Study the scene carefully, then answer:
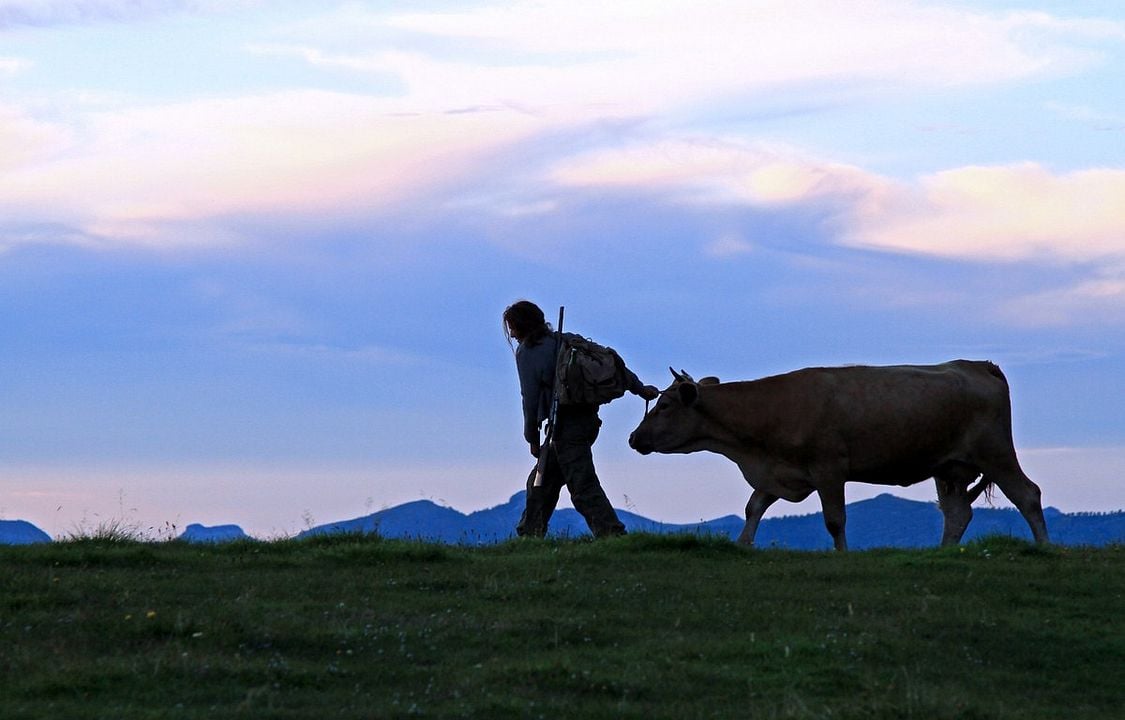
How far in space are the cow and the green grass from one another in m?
2.98

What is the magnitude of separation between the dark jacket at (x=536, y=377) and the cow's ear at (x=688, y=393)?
1.91 metres

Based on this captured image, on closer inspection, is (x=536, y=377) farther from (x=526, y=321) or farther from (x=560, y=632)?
(x=560, y=632)

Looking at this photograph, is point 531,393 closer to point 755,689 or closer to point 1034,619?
point 1034,619

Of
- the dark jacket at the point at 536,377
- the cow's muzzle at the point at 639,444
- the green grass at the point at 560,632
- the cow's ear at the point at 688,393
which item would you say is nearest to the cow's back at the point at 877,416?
the cow's ear at the point at 688,393

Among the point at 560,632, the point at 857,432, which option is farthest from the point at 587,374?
the point at 560,632

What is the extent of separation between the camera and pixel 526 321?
16.7 metres

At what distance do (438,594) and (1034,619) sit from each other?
4.56m

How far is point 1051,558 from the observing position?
1515cm

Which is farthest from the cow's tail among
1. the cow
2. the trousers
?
the trousers

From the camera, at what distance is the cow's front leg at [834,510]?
58.7 ft

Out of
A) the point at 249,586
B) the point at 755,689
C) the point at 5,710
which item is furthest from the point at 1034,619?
the point at 5,710

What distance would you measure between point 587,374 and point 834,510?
3.62 meters

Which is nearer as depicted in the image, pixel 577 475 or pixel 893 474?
pixel 577 475

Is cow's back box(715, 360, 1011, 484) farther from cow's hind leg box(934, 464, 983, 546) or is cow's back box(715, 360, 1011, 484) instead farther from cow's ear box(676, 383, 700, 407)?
cow's ear box(676, 383, 700, 407)
